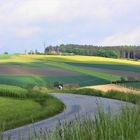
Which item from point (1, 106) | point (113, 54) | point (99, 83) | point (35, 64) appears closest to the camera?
point (1, 106)

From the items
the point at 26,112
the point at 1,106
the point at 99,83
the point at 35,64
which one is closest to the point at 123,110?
the point at 26,112

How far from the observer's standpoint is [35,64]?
339 ft

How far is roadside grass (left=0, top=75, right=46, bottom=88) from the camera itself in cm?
7706

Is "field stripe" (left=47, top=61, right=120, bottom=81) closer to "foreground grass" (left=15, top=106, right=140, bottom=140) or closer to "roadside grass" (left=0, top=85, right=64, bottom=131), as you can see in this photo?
"roadside grass" (left=0, top=85, right=64, bottom=131)

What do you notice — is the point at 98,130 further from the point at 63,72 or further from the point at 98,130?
the point at 63,72

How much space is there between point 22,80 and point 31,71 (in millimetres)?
11902

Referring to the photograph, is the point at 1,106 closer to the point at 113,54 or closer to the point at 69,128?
the point at 69,128

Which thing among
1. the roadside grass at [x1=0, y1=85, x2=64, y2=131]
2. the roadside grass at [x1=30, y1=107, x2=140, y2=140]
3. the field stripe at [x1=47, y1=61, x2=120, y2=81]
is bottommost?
the field stripe at [x1=47, y1=61, x2=120, y2=81]

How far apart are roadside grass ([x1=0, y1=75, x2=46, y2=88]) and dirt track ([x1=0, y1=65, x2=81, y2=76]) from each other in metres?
4.41

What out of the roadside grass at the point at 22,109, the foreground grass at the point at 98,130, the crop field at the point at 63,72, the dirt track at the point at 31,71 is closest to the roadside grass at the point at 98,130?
the foreground grass at the point at 98,130

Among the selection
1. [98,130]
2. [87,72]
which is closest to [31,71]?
[87,72]

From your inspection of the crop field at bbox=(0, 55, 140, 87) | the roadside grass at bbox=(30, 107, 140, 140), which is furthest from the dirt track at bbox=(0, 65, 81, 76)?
the roadside grass at bbox=(30, 107, 140, 140)

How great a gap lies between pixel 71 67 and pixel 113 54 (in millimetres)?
61855

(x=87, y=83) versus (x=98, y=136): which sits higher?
(x=98, y=136)
